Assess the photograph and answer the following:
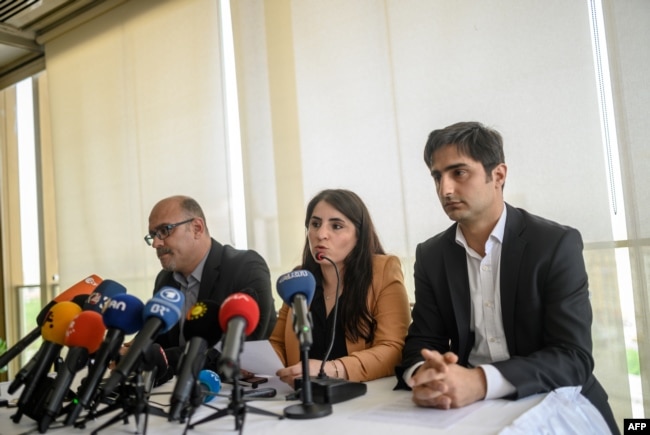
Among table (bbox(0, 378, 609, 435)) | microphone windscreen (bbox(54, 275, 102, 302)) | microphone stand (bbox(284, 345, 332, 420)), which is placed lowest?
table (bbox(0, 378, 609, 435))

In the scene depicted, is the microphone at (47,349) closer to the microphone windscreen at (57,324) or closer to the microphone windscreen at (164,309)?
the microphone windscreen at (57,324)

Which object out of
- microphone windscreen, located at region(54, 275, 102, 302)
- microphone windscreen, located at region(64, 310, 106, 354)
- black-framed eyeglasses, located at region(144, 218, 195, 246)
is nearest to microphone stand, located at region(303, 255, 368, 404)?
microphone windscreen, located at region(64, 310, 106, 354)

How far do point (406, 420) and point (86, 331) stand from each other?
2.87ft

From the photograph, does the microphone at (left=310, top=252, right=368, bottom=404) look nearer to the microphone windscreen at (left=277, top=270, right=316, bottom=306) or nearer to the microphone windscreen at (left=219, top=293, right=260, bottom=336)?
the microphone windscreen at (left=277, top=270, right=316, bottom=306)

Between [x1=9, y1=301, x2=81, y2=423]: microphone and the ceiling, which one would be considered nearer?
[x1=9, y1=301, x2=81, y2=423]: microphone

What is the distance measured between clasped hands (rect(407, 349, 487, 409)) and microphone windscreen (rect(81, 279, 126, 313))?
92 centimetres

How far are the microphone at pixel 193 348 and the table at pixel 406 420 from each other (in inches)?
5.0

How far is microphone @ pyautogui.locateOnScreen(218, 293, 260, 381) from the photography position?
44.6 inches

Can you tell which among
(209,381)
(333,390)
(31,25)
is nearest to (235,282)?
(209,381)

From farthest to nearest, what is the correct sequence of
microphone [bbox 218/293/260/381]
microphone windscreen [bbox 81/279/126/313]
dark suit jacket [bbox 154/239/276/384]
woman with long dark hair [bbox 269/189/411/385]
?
dark suit jacket [bbox 154/239/276/384], woman with long dark hair [bbox 269/189/411/385], microphone windscreen [bbox 81/279/126/313], microphone [bbox 218/293/260/381]

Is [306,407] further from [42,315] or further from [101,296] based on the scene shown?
[42,315]

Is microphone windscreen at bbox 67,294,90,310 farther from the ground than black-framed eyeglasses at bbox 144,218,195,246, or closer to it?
closer to it

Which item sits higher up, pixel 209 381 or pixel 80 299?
pixel 80 299

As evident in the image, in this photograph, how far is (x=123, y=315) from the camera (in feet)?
4.75
